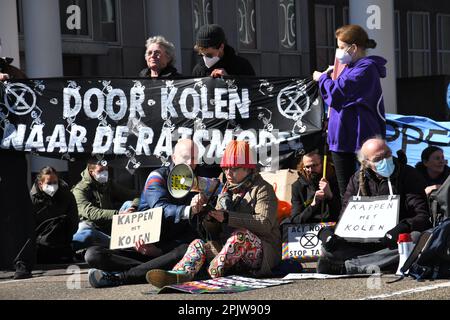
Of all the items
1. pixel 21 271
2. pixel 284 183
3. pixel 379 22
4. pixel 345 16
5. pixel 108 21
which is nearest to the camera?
pixel 21 271

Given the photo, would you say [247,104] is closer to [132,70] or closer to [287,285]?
[287,285]

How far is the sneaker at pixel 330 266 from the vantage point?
8695 mm

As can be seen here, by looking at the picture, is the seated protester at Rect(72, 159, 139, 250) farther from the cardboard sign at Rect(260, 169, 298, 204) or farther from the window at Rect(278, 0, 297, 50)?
the window at Rect(278, 0, 297, 50)

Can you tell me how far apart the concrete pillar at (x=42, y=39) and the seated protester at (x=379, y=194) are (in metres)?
8.26

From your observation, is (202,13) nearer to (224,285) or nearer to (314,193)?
(314,193)

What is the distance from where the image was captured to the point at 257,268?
28.2 feet

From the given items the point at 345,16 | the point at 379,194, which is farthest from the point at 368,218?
the point at 345,16

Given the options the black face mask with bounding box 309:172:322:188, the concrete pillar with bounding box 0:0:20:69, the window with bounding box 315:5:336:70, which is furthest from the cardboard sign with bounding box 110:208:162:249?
the window with bounding box 315:5:336:70

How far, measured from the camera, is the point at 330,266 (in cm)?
872

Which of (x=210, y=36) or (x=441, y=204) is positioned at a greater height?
(x=210, y=36)

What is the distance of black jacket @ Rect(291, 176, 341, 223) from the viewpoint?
10.1 metres

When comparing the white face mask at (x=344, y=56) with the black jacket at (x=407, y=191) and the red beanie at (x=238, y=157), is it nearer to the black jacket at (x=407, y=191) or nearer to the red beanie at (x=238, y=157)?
the black jacket at (x=407, y=191)

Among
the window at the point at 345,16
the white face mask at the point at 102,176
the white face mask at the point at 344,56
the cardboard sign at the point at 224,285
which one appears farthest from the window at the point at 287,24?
the cardboard sign at the point at 224,285

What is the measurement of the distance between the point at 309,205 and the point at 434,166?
4.91 feet
